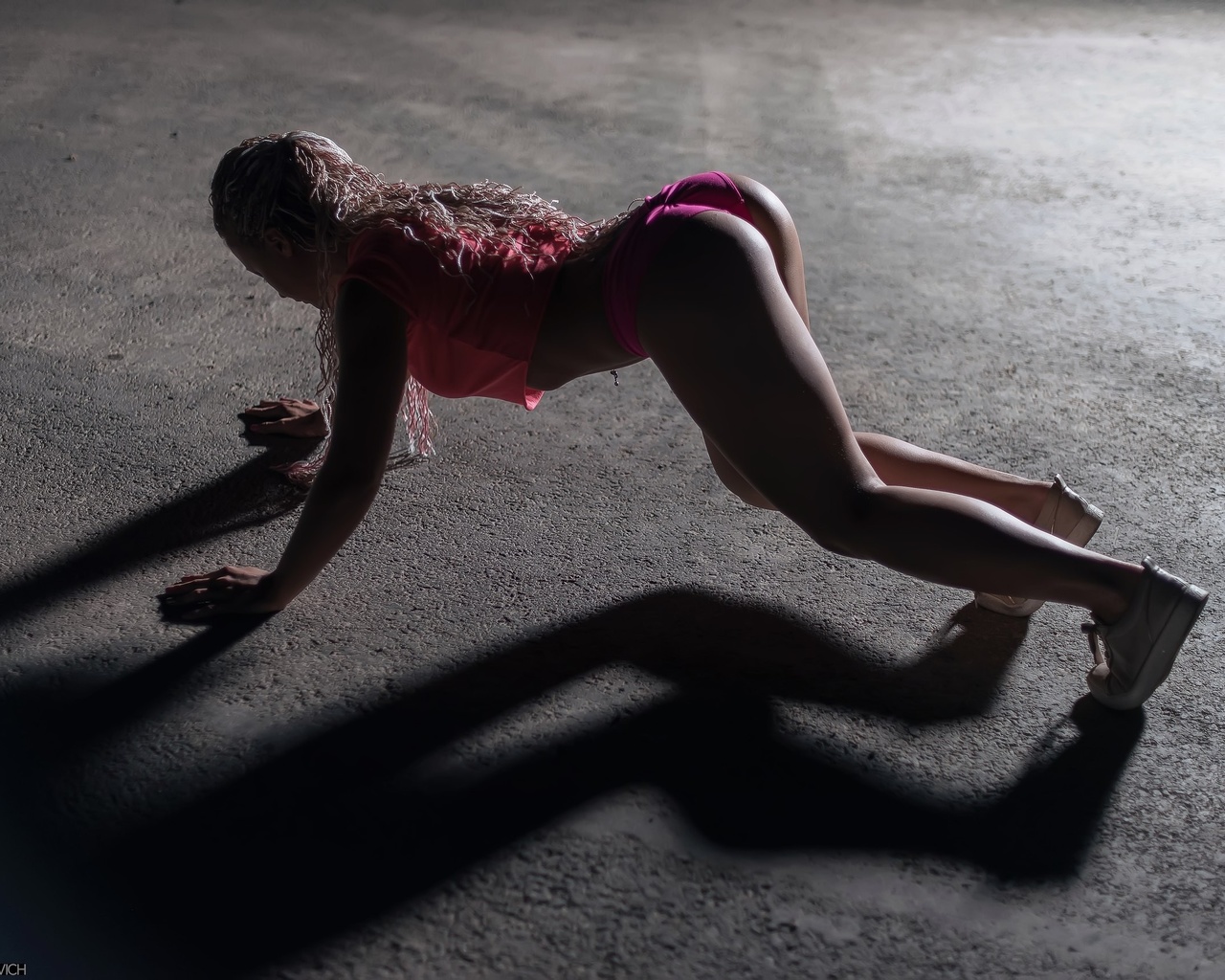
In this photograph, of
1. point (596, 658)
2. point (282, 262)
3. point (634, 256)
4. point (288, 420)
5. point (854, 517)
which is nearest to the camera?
point (854, 517)

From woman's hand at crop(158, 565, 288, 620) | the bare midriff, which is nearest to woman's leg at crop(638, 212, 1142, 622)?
the bare midriff

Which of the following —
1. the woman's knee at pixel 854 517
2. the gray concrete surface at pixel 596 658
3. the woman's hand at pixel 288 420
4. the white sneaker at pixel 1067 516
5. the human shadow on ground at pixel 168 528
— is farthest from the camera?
the woman's hand at pixel 288 420

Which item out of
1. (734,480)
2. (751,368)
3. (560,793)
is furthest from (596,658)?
(751,368)

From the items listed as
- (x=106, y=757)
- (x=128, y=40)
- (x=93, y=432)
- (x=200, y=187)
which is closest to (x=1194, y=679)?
(x=106, y=757)

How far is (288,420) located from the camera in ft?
8.59

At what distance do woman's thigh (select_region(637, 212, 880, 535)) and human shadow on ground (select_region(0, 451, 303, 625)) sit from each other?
1080 millimetres

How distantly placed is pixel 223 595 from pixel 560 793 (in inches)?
29.8

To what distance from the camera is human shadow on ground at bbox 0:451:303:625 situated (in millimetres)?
2115

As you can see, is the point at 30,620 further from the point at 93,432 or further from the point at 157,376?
the point at 157,376

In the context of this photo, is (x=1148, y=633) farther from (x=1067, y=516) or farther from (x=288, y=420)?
(x=288, y=420)

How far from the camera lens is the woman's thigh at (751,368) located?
1.67 meters

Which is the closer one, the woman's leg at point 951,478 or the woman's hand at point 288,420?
the woman's leg at point 951,478

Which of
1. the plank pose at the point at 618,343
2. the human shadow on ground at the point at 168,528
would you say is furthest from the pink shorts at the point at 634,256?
the human shadow on ground at the point at 168,528

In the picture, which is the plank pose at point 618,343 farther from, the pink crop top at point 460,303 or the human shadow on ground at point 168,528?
the human shadow on ground at point 168,528
